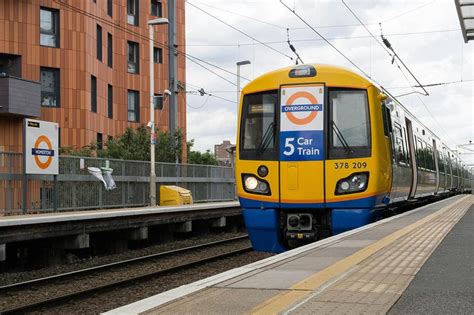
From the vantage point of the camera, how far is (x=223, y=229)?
23.0 meters

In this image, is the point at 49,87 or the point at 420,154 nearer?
the point at 420,154

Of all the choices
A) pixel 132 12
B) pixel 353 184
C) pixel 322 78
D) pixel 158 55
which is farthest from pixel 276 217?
pixel 158 55

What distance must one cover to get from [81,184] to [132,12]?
24.9m

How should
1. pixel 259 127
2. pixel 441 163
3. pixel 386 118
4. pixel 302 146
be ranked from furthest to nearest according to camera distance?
1. pixel 441 163
2. pixel 386 118
3. pixel 259 127
4. pixel 302 146

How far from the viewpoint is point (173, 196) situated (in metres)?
24.8

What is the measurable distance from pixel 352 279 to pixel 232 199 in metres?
26.1

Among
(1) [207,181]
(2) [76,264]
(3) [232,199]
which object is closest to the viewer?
(2) [76,264]

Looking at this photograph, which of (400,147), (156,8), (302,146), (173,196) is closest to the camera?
(302,146)

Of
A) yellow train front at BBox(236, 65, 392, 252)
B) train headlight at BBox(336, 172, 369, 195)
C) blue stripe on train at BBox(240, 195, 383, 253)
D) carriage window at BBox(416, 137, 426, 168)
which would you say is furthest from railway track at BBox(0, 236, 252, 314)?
carriage window at BBox(416, 137, 426, 168)

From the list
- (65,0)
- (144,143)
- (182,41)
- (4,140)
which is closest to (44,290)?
(144,143)

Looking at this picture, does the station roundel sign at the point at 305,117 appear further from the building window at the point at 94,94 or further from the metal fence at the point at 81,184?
the building window at the point at 94,94

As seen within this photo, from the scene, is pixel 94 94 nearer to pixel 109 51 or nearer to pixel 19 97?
pixel 109 51

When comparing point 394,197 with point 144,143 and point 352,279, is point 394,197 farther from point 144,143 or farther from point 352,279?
point 144,143

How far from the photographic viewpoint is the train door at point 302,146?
10336 millimetres
